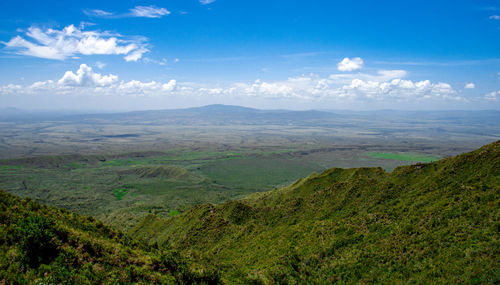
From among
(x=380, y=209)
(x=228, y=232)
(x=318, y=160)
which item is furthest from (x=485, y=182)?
(x=318, y=160)

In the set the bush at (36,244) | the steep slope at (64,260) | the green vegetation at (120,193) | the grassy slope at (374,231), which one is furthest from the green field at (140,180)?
the bush at (36,244)

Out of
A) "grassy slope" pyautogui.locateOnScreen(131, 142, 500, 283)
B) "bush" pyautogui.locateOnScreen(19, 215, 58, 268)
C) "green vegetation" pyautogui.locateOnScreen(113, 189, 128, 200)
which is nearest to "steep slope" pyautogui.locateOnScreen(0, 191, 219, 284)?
"bush" pyautogui.locateOnScreen(19, 215, 58, 268)

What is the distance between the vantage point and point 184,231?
47375 mm

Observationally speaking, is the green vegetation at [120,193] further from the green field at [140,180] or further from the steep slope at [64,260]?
the steep slope at [64,260]

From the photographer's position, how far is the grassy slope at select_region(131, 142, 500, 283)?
2202 cm

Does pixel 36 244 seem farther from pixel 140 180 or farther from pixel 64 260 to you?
pixel 140 180

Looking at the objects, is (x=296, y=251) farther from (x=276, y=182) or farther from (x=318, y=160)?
(x=318, y=160)

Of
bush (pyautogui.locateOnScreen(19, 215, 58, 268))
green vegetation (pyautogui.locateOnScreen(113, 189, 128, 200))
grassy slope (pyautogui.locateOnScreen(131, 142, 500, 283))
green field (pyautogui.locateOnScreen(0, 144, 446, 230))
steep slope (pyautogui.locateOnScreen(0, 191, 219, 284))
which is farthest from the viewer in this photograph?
green vegetation (pyautogui.locateOnScreen(113, 189, 128, 200))

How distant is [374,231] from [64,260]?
95.2 feet

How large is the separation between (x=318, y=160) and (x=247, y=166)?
180 ft

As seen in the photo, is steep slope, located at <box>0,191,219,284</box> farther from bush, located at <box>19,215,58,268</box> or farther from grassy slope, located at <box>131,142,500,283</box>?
grassy slope, located at <box>131,142,500,283</box>

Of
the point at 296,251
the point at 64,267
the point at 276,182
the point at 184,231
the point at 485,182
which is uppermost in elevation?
the point at 485,182

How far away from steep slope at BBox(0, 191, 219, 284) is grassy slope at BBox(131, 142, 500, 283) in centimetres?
713

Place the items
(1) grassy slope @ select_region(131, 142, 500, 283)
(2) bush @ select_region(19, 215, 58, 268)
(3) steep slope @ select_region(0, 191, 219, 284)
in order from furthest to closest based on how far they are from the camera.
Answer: (1) grassy slope @ select_region(131, 142, 500, 283) < (2) bush @ select_region(19, 215, 58, 268) < (3) steep slope @ select_region(0, 191, 219, 284)
